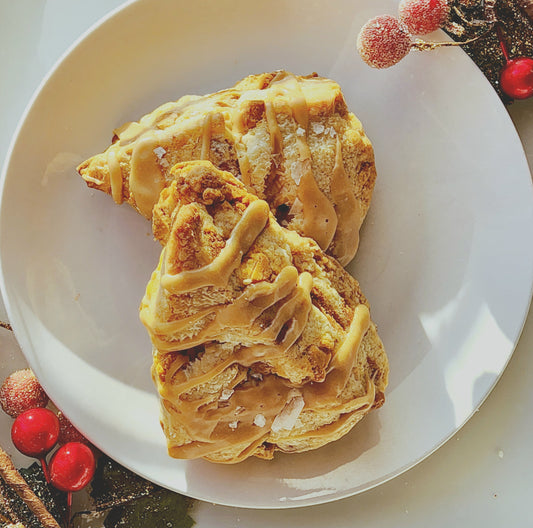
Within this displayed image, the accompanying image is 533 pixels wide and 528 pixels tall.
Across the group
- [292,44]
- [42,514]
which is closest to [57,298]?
[42,514]

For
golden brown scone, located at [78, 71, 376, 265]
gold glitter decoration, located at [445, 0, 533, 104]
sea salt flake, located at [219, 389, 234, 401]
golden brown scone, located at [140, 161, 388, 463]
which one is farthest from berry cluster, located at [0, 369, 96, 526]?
gold glitter decoration, located at [445, 0, 533, 104]

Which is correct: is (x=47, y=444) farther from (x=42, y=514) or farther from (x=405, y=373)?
(x=405, y=373)

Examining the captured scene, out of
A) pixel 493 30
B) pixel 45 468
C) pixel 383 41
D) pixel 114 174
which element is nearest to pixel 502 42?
pixel 493 30

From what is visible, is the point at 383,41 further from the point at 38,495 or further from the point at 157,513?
A: the point at 38,495

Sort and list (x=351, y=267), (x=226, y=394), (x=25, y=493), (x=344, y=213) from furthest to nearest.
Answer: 1. (x=351, y=267)
2. (x=25, y=493)
3. (x=344, y=213)
4. (x=226, y=394)

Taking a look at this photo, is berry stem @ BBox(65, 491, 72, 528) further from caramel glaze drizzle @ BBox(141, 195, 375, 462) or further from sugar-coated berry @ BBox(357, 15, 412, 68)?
sugar-coated berry @ BBox(357, 15, 412, 68)

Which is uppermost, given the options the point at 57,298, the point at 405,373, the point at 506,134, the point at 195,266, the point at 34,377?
the point at 506,134
